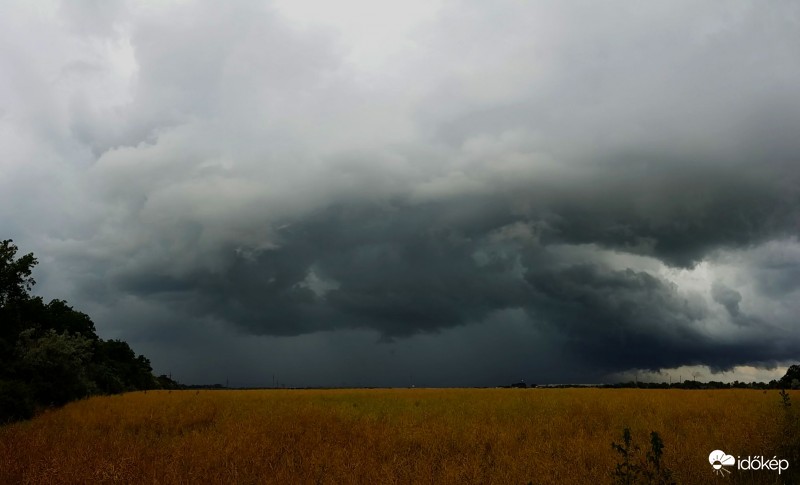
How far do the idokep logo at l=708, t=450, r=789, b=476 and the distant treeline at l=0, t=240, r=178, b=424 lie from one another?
76.9 ft

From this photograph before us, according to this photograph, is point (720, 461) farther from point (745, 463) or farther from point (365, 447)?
point (365, 447)

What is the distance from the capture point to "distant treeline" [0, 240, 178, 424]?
22.7m

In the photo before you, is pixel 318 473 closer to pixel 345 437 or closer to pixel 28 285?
pixel 345 437

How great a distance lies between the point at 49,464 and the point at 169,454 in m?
2.24

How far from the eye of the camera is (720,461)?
9508mm

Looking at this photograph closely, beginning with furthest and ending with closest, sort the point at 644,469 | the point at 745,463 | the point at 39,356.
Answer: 1. the point at 39,356
2. the point at 745,463
3. the point at 644,469

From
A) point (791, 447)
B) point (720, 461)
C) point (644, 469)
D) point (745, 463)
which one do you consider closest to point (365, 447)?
point (644, 469)

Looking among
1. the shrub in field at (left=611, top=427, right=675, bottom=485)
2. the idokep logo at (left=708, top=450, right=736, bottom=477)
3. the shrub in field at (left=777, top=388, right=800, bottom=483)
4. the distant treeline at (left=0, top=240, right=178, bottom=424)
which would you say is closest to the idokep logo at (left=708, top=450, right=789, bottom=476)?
the idokep logo at (left=708, top=450, right=736, bottom=477)

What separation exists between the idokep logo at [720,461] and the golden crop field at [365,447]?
0.18m

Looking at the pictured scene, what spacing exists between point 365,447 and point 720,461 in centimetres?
730

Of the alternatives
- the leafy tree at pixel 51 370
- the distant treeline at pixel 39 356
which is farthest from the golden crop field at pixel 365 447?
the leafy tree at pixel 51 370

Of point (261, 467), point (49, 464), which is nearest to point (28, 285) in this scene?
point (49, 464)

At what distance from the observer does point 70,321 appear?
63969mm

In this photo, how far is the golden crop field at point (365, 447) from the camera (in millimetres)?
8867
